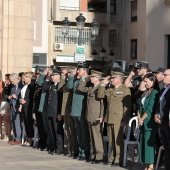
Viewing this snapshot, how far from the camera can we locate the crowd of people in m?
13.1

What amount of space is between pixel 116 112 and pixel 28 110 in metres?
4.70

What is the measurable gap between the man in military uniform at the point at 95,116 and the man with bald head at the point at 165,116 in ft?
7.04

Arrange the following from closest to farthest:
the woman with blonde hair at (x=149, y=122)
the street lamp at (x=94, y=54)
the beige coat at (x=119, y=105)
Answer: the woman with blonde hair at (x=149, y=122) → the beige coat at (x=119, y=105) → the street lamp at (x=94, y=54)

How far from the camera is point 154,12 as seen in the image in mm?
28297

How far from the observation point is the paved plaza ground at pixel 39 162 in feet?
45.7

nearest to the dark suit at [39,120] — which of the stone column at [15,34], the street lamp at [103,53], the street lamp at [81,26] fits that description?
the street lamp at [81,26]

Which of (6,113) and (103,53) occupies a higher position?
(103,53)

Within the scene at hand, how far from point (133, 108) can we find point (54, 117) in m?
2.36

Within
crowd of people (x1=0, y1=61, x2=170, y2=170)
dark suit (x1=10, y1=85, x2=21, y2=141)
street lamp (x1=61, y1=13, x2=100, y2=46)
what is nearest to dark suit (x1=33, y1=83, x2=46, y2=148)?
crowd of people (x1=0, y1=61, x2=170, y2=170)

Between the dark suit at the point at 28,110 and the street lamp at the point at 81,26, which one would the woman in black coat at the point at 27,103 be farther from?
the street lamp at the point at 81,26

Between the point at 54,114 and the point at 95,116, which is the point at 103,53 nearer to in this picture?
the point at 54,114

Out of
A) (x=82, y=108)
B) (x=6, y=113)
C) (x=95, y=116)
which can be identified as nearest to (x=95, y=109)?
(x=95, y=116)

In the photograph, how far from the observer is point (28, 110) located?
18.2 metres

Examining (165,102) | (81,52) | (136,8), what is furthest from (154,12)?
(165,102)
